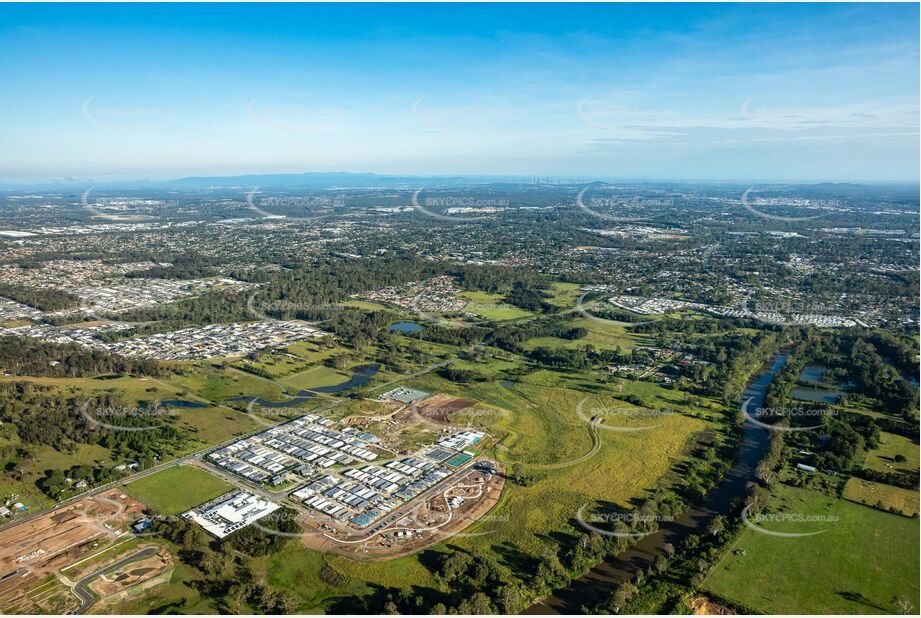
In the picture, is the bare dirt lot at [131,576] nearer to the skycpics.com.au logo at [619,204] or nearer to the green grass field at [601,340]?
the green grass field at [601,340]

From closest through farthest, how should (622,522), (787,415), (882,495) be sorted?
(622,522)
(882,495)
(787,415)

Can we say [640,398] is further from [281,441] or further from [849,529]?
[281,441]

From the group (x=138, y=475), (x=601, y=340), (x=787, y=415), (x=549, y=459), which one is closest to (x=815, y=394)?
(x=787, y=415)

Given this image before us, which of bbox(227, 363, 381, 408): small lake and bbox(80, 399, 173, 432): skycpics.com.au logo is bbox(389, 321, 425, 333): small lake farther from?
bbox(80, 399, 173, 432): skycpics.com.au logo

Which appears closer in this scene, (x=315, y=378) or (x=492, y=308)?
(x=315, y=378)

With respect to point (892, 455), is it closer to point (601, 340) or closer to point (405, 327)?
point (601, 340)

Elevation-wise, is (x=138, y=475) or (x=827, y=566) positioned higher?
(x=138, y=475)

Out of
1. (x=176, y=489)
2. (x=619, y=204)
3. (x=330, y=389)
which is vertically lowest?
(x=176, y=489)

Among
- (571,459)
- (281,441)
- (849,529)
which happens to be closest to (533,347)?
(571,459)
